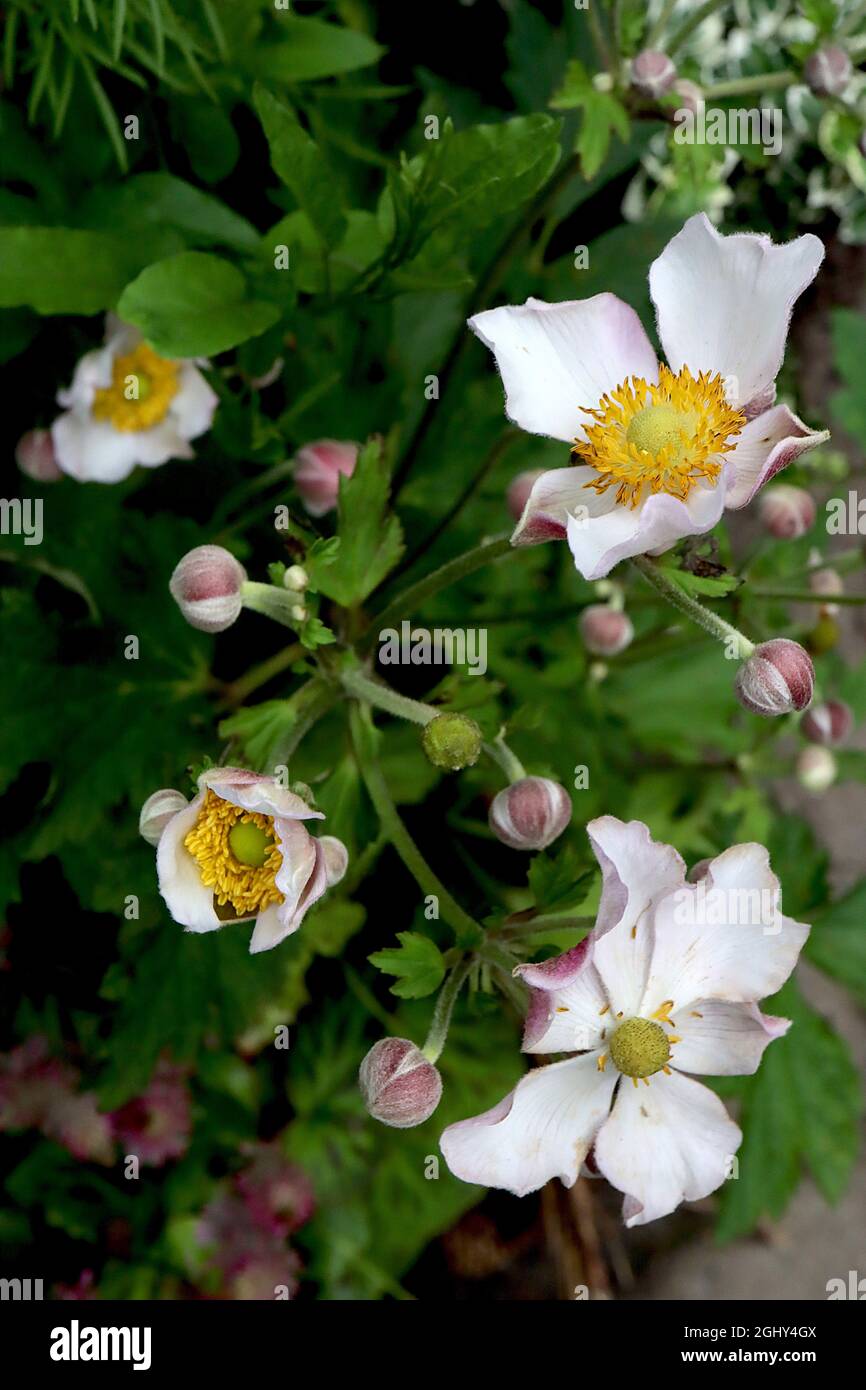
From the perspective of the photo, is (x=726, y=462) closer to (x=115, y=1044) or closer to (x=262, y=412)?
(x=262, y=412)

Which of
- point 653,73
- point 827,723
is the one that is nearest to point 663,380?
point 653,73

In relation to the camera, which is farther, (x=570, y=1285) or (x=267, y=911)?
(x=570, y=1285)

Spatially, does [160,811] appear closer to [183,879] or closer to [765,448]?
[183,879]

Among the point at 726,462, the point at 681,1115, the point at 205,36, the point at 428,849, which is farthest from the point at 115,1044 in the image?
the point at 205,36

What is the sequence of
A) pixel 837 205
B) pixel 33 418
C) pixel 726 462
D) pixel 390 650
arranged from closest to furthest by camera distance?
1. pixel 726 462
2. pixel 390 650
3. pixel 33 418
4. pixel 837 205

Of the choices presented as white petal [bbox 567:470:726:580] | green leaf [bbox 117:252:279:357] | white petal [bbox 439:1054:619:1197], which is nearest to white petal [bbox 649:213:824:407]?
white petal [bbox 567:470:726:580]

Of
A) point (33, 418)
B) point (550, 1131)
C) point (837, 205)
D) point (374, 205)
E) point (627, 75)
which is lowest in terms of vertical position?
point (550, 1131)

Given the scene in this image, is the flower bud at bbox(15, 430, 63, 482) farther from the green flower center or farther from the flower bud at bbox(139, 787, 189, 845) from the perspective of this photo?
the green flower center
